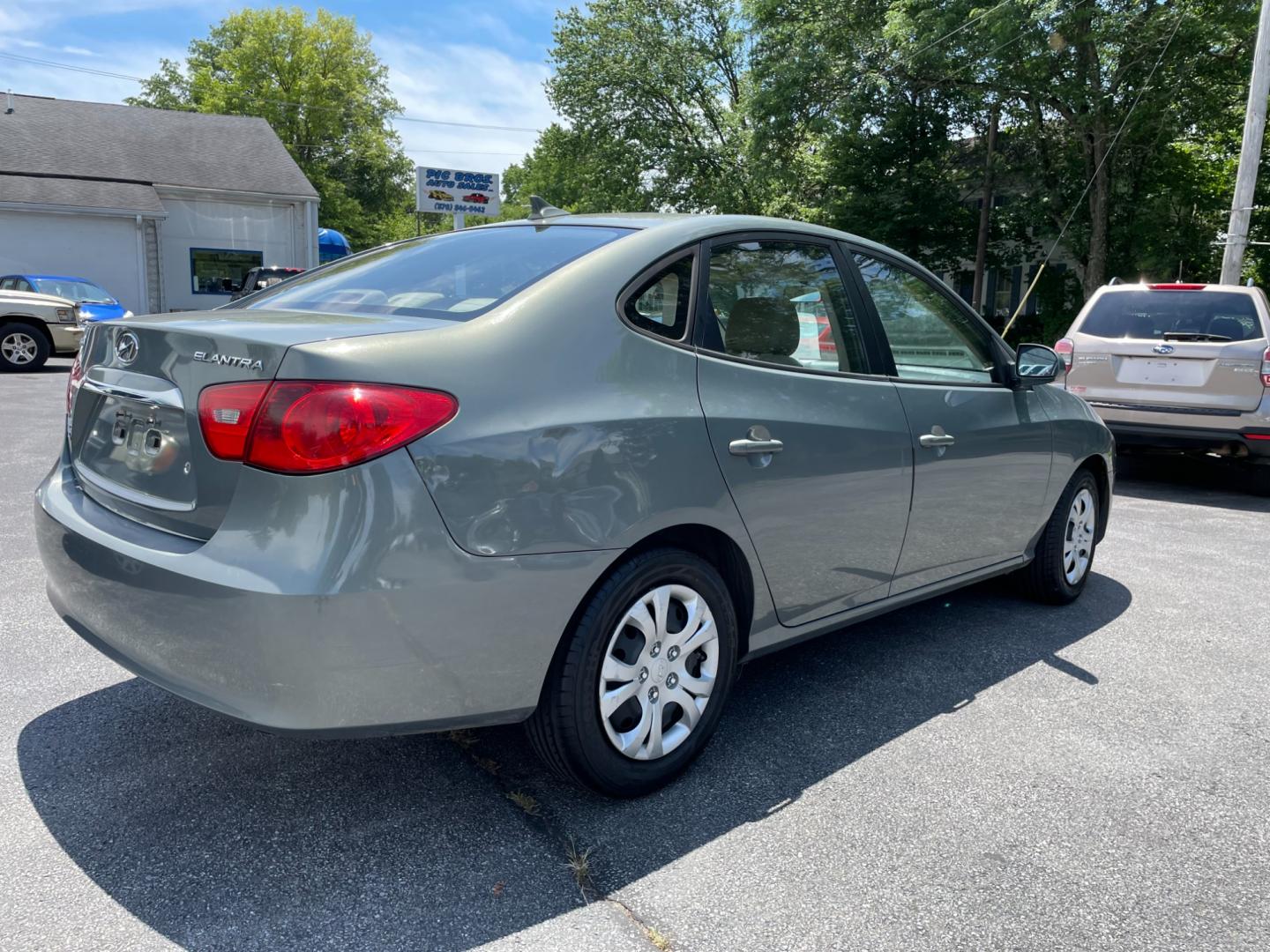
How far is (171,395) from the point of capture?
2322mm

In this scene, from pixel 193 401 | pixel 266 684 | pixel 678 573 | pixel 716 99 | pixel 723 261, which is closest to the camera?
pixel 266 684

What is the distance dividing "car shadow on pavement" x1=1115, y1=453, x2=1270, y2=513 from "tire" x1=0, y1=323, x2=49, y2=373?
1483 centimetres

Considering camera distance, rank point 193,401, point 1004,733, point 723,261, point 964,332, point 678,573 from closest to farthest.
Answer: point 193,401, point 678,573, point 723,261, point 1004,733, point 964,332

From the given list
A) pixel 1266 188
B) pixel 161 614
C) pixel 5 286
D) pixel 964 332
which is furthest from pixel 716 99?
pixel 161 614

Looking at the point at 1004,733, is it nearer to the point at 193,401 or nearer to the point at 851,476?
the point at 851,476

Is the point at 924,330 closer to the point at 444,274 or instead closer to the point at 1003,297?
the point at 444,274

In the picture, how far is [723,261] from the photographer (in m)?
2.98

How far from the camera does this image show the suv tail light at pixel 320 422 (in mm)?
2082

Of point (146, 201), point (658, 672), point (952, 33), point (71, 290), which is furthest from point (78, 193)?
point (658, 672)

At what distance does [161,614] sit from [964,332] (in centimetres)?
314


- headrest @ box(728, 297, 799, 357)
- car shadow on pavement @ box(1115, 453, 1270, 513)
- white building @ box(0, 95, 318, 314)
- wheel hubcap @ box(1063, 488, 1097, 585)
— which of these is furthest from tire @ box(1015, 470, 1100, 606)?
Answer: white building @ box(0, 95, 318, 314)

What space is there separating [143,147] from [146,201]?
3.81 metres

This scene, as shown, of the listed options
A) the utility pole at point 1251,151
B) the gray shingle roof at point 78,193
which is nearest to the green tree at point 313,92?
the gray shingle roof at point 78,193

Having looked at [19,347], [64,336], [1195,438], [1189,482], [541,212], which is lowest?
[1189,482]
